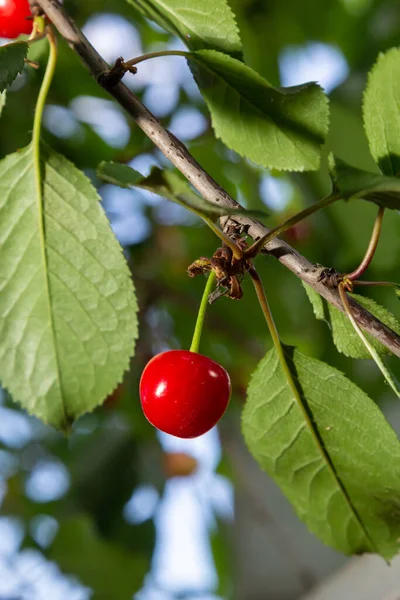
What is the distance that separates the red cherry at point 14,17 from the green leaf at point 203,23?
7.4 inches

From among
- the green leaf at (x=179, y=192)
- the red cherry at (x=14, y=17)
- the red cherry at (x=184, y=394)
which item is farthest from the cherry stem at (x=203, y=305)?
the red cherry at (x=14, y=17)

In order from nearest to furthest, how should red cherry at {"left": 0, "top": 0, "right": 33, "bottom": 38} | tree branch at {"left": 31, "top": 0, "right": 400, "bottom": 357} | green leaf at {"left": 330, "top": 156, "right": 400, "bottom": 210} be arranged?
green leaf at {"left": 330, "top": 156, "right": 400, "bottom": 210}
tree branch at {"left": 31, "top": 0, "right": 400, "bottom": 357}
red cherry at {"left": 0, "top": 0, "right": 33, "bottom": 38}

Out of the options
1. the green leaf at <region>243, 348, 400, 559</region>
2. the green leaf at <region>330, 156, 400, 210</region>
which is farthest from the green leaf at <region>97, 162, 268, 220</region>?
the green leaf at <region>243, 348, 400, 559</region>

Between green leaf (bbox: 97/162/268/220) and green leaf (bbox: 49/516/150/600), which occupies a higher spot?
green leaf (bbox: 97/162/268/220)

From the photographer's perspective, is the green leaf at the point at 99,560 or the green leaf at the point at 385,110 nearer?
the green leaf at the point at 385,110

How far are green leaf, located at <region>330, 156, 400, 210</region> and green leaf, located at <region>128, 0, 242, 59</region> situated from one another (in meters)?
0.23

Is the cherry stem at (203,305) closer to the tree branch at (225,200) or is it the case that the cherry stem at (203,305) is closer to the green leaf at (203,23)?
the tree branch at (225,200)

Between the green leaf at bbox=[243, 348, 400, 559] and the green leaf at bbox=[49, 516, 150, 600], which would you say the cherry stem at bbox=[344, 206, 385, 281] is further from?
the green leaf at bbox=[49, 516, 150, 600]

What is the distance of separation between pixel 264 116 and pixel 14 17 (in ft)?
1.13

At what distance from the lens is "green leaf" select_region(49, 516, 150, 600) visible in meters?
1.71

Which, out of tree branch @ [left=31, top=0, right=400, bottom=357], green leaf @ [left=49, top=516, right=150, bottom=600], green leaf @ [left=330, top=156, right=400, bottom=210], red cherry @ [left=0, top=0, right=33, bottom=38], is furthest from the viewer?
green leaf @ [left=49, top=516, right=150, bottom=600]

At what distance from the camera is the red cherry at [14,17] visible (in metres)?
0.75

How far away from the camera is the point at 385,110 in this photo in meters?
0.60

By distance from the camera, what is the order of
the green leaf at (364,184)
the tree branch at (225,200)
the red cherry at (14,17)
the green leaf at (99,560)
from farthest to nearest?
the green leaf at (99,560), the red cherry at (14,17), the tree branch at (225,200), the green leaf at (364,184)
